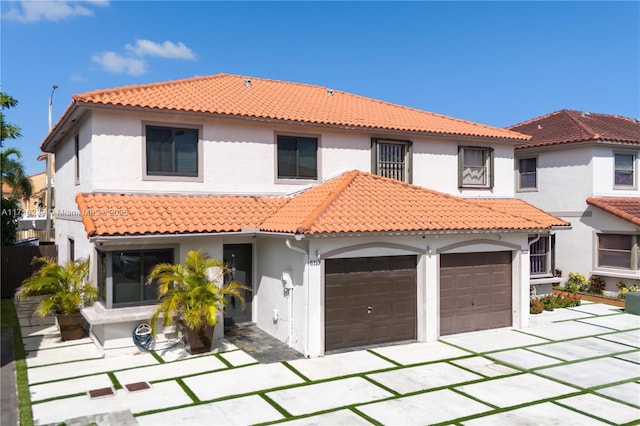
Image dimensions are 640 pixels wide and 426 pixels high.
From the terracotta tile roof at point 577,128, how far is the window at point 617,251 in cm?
463

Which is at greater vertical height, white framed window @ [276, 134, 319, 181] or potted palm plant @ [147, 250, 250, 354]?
white framed window @ [276, 134, 319, 181]

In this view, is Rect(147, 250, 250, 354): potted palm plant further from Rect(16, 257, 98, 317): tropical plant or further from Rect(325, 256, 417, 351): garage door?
Rect(325, 256, 417, 351): garage door

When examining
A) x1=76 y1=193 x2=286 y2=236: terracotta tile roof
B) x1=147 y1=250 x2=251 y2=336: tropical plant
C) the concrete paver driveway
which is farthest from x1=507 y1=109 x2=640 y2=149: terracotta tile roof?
x1=147 y1=250 x2=251 y2=336: tropical plant

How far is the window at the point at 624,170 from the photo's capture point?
24094 mm

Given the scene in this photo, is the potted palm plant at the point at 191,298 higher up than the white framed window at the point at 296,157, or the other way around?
the white framed window at the point at 296,157

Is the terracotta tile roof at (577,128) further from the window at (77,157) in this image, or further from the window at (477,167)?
the window at (77,157)

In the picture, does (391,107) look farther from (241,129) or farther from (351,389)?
(351,389)

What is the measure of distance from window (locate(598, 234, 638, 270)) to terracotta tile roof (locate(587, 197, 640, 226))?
1020 mm

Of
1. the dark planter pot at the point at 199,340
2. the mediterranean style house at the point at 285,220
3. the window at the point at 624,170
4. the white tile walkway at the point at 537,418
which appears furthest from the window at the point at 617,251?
the dark planter pot at the point at 199,340

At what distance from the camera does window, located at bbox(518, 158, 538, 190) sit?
85.1 feet

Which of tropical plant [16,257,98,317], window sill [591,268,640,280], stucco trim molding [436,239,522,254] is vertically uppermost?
stucco trim molding [436,239,522,254]

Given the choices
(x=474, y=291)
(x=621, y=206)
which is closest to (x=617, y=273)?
(x=621, y=206)

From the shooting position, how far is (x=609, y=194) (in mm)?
23719

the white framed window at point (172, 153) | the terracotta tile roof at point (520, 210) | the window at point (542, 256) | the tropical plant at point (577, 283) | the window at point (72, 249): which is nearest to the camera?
the white framed window at point (172, 153)
